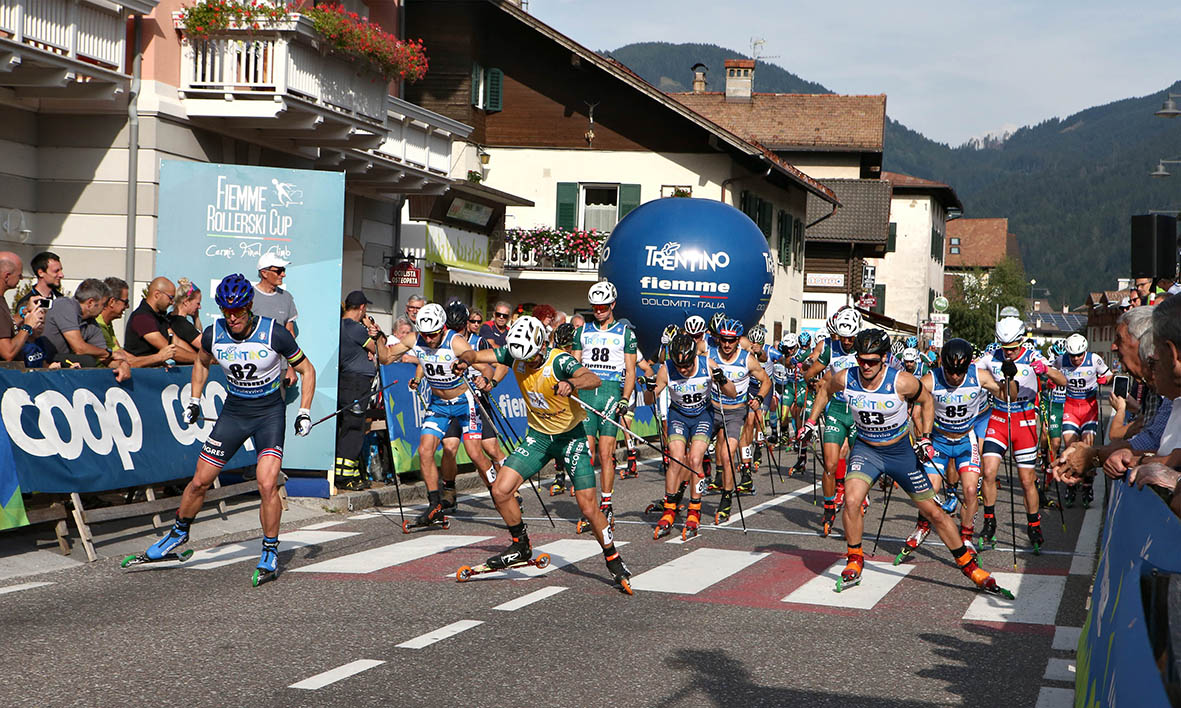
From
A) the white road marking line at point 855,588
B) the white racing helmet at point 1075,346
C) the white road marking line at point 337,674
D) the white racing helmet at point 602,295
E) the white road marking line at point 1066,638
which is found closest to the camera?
the white road marking line at point 337,674

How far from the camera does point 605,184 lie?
129ft

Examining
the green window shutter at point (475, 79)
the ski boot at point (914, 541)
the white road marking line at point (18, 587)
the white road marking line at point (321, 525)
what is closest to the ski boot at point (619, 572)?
the ski boot at point (914, 541)

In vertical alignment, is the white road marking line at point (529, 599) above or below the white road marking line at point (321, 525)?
above

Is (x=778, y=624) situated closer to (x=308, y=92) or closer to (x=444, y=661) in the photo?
(x=444, y=661)

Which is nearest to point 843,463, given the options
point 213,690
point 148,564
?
point 148,564

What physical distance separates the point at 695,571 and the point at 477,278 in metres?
22.3

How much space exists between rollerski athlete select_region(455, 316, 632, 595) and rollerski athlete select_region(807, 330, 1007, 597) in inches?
70.9

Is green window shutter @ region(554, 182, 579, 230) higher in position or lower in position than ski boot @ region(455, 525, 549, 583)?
higher

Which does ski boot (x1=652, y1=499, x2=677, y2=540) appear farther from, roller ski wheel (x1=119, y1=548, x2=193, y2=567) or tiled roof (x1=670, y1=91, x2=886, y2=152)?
tiled roof (x1=670, y1=91, x2=886, y2=152)

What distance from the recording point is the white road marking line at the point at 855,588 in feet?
30.2

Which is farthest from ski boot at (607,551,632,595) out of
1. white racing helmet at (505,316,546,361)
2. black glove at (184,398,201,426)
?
black glove at (184,398,201,426)

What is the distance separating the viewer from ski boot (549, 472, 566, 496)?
16.1 m

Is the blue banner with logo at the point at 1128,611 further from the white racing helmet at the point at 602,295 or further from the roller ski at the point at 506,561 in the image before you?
the white racing helmet at the point at 602,295

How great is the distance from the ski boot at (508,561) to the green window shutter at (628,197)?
29.6 metres
